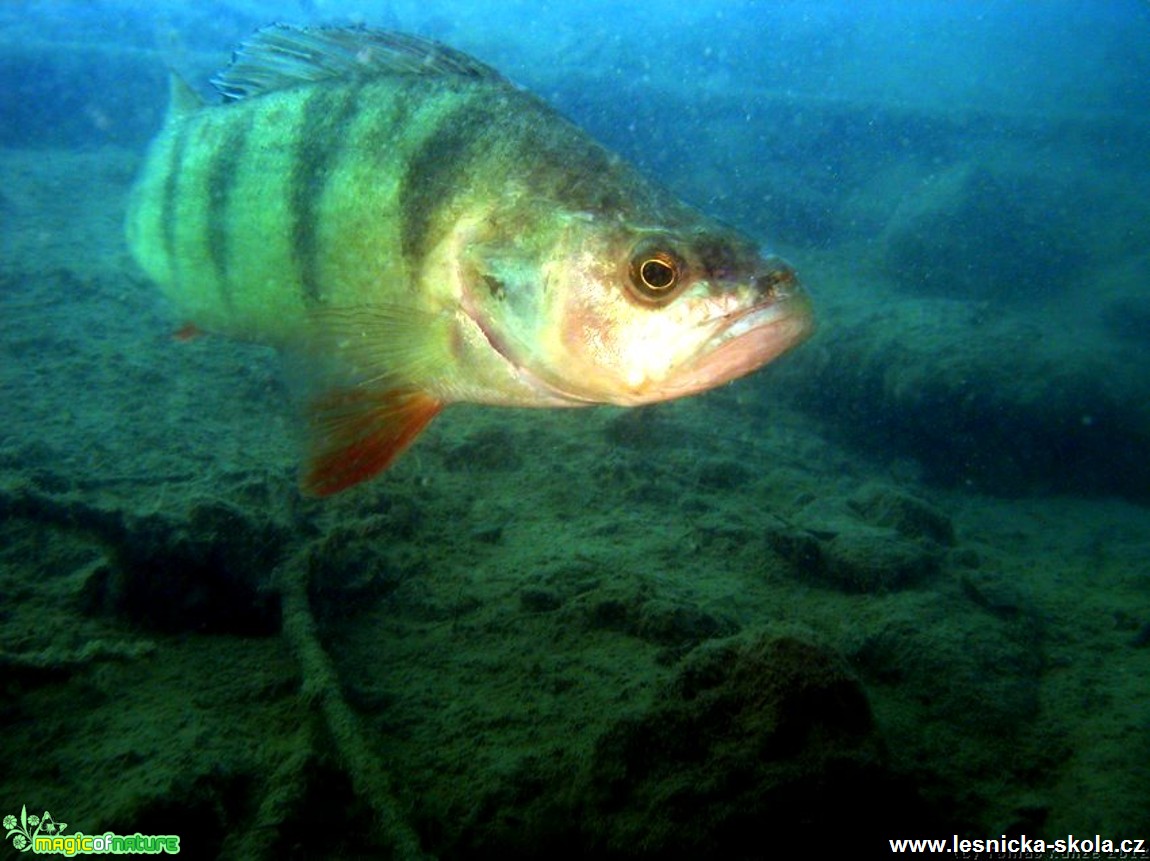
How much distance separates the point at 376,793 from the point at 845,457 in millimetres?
7320

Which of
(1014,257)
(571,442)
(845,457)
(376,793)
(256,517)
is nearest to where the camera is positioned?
(376,793)

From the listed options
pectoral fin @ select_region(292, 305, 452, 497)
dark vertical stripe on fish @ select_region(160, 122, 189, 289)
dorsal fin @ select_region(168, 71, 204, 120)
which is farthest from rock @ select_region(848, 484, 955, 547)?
dorsal fin @ select_region(168, 71, 204, 120)

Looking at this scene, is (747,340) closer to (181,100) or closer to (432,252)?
(432,252)

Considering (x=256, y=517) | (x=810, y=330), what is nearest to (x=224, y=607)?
(x=256, y=517)

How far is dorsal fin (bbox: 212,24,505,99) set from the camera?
9.27 feet

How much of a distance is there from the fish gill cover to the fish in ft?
0.36

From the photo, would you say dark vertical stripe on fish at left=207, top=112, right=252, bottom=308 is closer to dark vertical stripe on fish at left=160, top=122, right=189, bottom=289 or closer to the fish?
the fish

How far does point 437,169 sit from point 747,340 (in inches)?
56.3

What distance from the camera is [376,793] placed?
2148 mm

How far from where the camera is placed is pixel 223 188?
3.08 m

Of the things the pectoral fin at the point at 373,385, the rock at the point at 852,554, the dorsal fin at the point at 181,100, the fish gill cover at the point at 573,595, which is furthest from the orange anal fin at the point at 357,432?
the rock at the point at 852,554

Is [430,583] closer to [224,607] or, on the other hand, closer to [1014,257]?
[224,607]

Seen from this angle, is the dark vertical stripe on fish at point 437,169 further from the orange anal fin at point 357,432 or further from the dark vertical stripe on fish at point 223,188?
the dark vertical stripe on fish at point 223,188

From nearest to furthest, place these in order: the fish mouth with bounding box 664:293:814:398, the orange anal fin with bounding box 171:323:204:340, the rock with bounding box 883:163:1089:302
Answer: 1. the fish mouth with bounding box 664:293:814:398
2. the orange anal fin with bounding box 171:323:204:340
3. the rock with bounding box 883:163:1089:302
